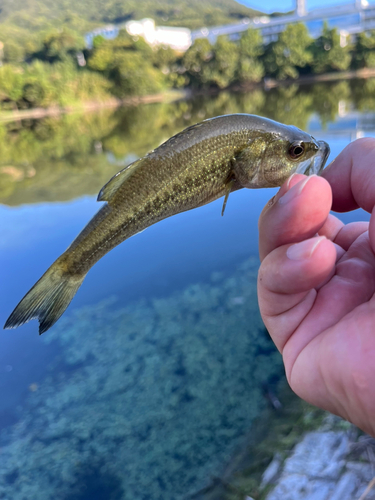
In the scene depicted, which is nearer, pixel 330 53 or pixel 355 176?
pixel 355 176

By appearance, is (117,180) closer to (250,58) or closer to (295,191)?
(295,191)

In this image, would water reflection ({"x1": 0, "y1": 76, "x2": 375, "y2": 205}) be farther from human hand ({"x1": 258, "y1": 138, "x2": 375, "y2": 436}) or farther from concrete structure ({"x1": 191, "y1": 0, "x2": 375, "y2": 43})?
concrete structure ({"x1": 191, "y1": 0, "x2": 375, "y2": 43})

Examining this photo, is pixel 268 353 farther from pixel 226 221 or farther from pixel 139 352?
pixel 226 221

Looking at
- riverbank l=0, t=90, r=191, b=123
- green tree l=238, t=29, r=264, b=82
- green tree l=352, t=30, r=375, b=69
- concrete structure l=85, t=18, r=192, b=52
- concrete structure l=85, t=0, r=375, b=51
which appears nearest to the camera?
riverbank l=0, t=90, r=191, b=123

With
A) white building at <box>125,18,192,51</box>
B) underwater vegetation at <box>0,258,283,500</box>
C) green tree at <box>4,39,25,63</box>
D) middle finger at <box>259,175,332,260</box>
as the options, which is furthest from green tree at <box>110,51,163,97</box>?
middle finger at <box>259,175,332,260</box>

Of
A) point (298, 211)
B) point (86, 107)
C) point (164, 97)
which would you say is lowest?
point (298, 211)

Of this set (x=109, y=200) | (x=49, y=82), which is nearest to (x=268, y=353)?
(x=109, y=200)

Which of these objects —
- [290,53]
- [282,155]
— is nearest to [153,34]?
[290,53]
